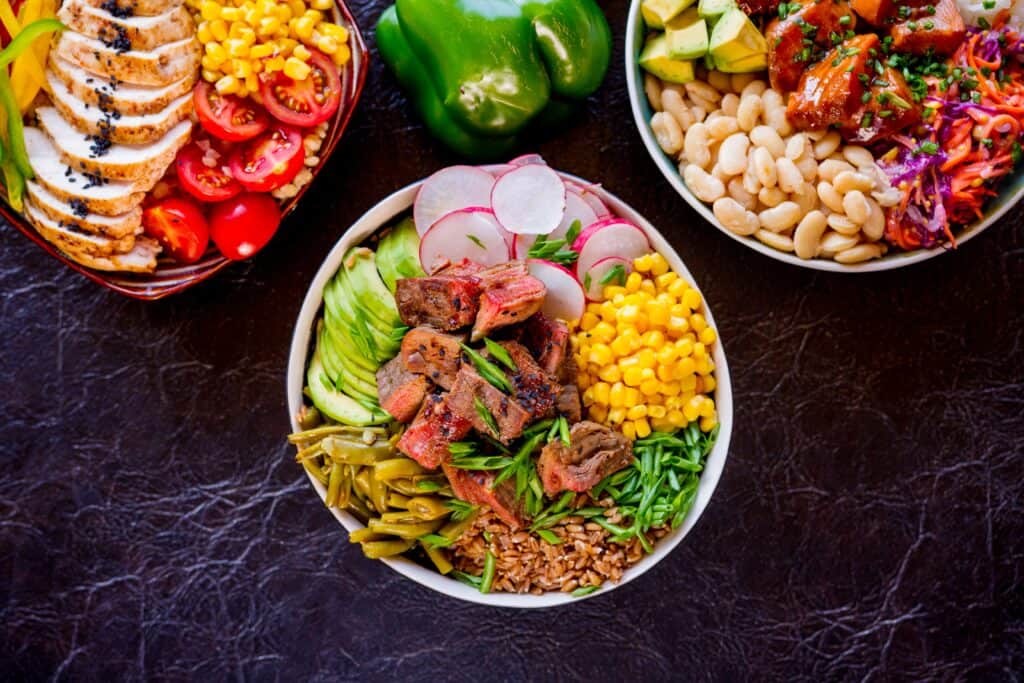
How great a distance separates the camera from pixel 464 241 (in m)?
2.72

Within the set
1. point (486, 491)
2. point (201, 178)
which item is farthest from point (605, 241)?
point (201, 178)

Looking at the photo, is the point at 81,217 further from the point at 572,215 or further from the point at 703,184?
the point at 703,184

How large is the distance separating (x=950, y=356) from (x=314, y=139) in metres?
2.33

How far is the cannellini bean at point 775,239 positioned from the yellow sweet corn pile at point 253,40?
1427mm

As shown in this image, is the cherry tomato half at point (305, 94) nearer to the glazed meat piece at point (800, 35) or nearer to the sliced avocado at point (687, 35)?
the sliced avocado at point (687, 35)

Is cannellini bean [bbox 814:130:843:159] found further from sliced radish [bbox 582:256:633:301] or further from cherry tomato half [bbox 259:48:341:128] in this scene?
cherry tomato half [bbox 259:48:341:128]

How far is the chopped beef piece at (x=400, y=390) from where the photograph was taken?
2553 millimetres

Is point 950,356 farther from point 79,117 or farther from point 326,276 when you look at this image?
point 79,117

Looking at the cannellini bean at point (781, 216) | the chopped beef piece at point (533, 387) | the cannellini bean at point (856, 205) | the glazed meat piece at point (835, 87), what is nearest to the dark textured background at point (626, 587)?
the cannellini bean at point (781, 216)

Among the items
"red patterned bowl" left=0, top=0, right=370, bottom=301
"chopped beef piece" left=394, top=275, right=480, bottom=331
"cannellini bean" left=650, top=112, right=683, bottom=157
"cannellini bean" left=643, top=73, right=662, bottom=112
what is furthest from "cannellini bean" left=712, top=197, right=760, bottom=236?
"red patterned bowl" left=0, top=0, right=370, bottom=301

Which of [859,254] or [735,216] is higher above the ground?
[735,216]

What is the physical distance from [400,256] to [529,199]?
439 millimetres

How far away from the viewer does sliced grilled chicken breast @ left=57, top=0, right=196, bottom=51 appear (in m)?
2.47

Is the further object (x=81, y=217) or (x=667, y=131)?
(x=667, y=131)
